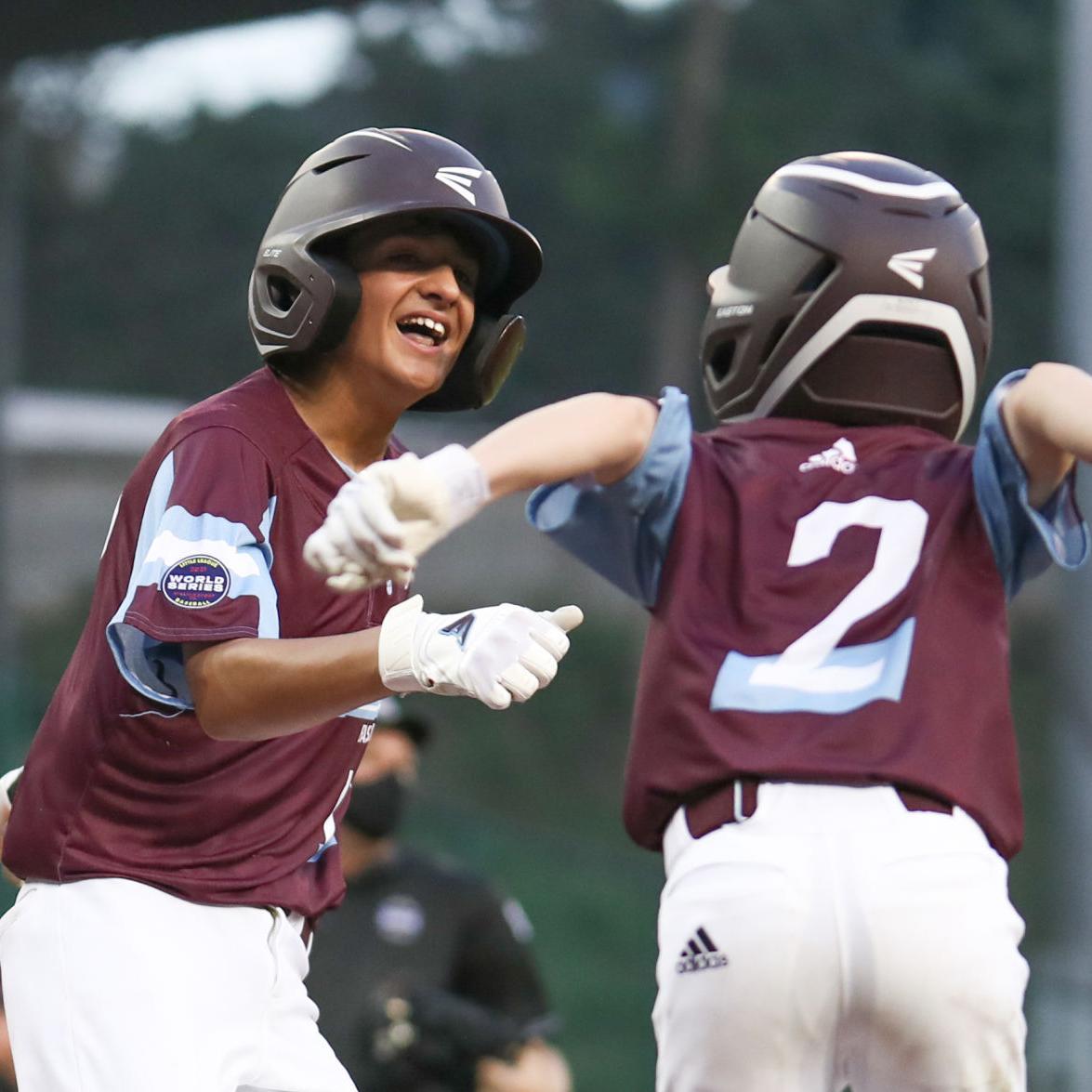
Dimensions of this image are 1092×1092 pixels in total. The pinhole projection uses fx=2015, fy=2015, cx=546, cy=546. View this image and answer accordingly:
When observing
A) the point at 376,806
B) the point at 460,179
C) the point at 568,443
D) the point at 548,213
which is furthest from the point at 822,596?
the point at 548,213

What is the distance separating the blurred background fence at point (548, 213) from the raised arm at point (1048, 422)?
18.8m

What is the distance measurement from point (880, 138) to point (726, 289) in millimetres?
22503

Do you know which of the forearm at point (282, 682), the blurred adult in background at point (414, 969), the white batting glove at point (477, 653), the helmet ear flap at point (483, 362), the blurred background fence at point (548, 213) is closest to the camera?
the white batting glove at point (477, 653)

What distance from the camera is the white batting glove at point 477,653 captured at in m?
2.85

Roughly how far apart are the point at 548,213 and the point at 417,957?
775 inches

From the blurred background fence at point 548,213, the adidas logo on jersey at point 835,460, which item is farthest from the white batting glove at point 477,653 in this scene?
the blurred background fence at point 548,213

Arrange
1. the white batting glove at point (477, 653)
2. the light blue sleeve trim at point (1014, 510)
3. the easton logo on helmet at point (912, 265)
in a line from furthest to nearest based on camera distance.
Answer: the easton logo on helmet at point (912, 265), the light blue sleeve trim at point (1014, 510), the white batting glove at point (477, 653)

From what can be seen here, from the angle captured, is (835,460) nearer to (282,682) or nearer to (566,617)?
(566,617)

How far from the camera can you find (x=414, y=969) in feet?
19.9

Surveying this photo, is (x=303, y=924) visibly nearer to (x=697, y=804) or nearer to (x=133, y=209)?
(x=697, y=804)

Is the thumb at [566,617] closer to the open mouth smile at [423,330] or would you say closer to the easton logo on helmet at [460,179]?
the open mouth smile at [423,330]

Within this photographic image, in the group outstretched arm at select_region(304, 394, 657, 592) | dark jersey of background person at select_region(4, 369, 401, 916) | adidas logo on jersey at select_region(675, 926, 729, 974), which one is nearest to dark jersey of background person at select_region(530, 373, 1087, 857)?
outstretched arm at select_region(304, 394, 657, 592)

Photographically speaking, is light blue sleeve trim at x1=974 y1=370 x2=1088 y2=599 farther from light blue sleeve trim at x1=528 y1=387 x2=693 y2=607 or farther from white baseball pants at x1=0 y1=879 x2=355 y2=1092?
white baseball pants at x1=0 y1=879 x2=355 y2=1092

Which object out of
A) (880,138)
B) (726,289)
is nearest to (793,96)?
(880,138)
